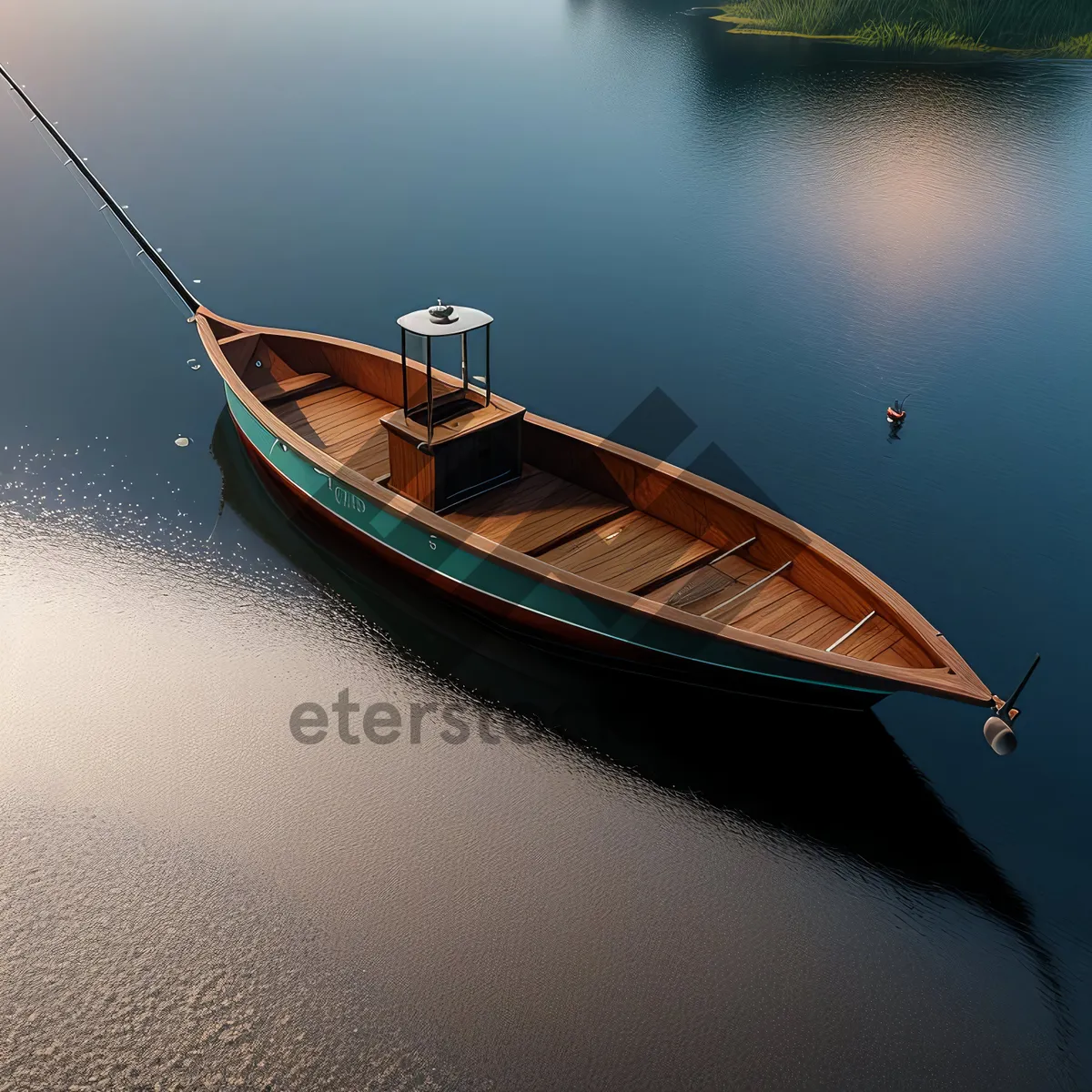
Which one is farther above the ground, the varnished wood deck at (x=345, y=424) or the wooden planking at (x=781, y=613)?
the wooden planking at (x=781, y=613)

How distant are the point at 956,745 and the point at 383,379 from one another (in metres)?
10.0

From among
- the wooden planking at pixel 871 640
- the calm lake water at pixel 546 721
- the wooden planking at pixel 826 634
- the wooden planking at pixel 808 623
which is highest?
the wooden planking at pixel 871 640

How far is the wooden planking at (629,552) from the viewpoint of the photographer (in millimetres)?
12016

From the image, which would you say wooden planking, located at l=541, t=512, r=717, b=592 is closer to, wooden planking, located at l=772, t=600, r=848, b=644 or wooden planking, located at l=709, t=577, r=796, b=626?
wooden planking, located at l=709, t=577, r=796, b=626

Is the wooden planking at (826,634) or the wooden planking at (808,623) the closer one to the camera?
the wooden planking at (826,634)

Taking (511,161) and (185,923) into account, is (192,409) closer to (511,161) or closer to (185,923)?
(185,923)

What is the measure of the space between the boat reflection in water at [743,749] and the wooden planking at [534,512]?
123 cm

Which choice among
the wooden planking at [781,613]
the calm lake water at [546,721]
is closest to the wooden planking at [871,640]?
the wooden planking at [781,613]

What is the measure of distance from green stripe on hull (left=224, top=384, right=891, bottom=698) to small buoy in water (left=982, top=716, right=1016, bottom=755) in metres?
1.18

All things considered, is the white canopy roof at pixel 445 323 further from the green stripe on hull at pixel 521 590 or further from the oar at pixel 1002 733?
the oar at pixel 1002 733

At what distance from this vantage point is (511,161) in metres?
31.7

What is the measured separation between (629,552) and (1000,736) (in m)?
5.02

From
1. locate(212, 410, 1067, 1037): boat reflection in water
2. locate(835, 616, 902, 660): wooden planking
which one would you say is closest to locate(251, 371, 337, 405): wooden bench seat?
locate(212, 410, 1067, 1037): boat reflection in water

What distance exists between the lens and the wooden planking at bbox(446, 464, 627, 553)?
41.4 feet
